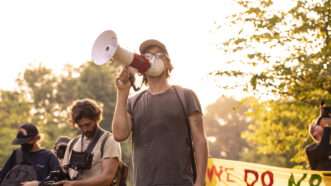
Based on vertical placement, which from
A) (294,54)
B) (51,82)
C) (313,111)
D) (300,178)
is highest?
(51,82)

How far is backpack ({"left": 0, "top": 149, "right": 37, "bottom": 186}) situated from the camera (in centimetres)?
757

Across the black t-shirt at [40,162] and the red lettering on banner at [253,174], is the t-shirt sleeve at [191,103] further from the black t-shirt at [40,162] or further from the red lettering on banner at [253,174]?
the red lettering on banner at [253,174]

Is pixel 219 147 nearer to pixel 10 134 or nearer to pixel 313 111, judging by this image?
pixel 10 134

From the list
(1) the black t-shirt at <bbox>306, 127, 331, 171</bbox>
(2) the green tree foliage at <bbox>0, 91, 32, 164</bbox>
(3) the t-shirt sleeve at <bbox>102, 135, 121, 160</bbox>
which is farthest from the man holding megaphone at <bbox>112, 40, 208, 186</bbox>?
(2) the green tree foliage at <bbox>0, 91, 32, 164</bbox>

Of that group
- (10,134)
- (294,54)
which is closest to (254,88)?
(294,54)

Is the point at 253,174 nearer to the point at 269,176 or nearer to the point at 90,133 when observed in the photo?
the point at 269,176

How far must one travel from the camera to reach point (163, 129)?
546 cm

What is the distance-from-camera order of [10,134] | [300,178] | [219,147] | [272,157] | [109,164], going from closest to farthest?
[109,164]
[300,178]
[10,134]
[272,157]
[219,147]

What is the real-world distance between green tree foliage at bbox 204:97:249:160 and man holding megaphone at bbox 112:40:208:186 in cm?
8878

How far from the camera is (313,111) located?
62.8 ft

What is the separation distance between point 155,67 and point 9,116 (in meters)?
45.9

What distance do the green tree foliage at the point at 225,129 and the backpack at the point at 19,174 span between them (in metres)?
86.7

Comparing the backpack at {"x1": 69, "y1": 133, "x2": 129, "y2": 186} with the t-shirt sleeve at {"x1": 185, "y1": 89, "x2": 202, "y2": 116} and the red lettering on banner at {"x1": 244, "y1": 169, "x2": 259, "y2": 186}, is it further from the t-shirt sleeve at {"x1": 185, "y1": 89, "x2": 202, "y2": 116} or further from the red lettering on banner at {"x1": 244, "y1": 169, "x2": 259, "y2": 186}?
the red lettering on banner at {"x1": 244, "y1": 169, "x2": 259, "y2": 186}

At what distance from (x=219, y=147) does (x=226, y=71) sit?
82766 mm
